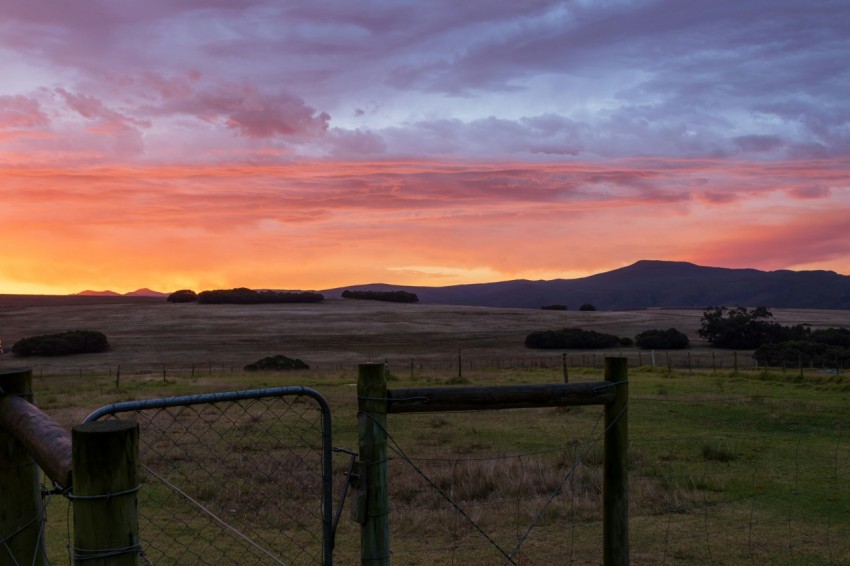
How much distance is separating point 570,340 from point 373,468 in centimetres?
7082

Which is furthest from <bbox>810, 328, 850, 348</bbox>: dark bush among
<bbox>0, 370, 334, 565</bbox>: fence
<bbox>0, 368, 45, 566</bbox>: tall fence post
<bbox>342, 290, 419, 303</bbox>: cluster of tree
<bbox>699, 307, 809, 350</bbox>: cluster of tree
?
<bbox>0, 368, 45, 566</bbox>: tall fence post

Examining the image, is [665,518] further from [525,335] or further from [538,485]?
[525,335]

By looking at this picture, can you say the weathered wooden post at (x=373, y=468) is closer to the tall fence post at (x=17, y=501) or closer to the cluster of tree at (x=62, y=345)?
the tall fence post at (x=17, y=501)

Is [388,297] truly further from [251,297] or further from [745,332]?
[745,332]

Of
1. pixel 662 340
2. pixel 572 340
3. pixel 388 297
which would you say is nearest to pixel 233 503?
pixel 572 340

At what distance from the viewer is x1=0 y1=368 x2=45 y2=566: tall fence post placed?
3.57 m

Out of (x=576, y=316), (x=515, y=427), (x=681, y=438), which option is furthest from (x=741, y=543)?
(x=576, y=316)

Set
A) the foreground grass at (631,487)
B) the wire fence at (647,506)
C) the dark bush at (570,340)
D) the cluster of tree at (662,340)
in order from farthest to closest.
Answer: the dark bush at (570,340) < the cluster of tree at (662,340) < the foreground grass at (631,487) < the wire fence at (647,506)

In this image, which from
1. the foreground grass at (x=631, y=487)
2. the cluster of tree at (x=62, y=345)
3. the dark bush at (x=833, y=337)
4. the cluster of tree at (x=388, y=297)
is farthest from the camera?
the cluster of tree at (x=388, y=297)

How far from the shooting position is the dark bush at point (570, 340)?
72438mm

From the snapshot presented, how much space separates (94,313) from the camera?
91.1 m

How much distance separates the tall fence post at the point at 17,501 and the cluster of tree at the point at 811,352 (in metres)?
51.7

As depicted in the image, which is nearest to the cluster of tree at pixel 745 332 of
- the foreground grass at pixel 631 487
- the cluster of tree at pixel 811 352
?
the cluster of tree at pixel 811 352

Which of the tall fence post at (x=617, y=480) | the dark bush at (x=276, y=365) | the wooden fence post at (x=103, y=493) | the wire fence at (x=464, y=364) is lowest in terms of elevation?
the wire fence at (x=464, y=364)
